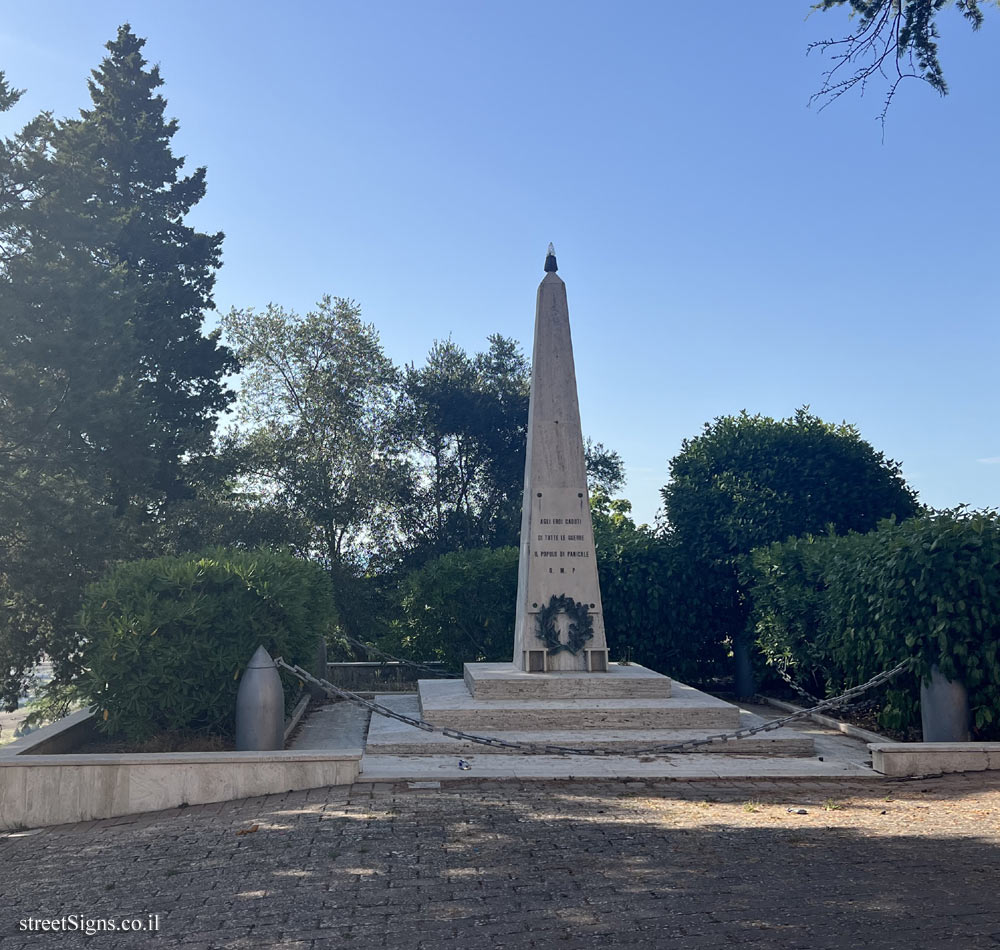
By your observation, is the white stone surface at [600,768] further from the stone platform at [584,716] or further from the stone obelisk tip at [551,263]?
the stone obelisk tip at [551,263]

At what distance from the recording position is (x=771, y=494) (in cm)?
1706

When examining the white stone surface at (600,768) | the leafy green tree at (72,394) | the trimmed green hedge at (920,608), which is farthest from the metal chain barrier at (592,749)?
the leafy green tree at (72,394)

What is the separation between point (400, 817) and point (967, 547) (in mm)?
7202

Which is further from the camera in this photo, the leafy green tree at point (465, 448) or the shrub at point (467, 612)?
the leafy green tree at point (465, 448)

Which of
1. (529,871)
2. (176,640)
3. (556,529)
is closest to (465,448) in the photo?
(556,529)

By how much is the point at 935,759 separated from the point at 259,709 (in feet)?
23.3

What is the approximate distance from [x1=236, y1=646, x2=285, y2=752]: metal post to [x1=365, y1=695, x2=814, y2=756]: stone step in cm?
115

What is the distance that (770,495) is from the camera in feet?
56.0

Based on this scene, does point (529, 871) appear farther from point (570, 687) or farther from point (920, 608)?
point (570, 687)

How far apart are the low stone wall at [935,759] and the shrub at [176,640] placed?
7003mm

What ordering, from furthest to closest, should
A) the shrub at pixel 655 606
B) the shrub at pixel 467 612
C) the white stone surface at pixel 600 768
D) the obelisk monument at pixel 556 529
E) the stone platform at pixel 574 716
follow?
the shrub at pixel 467 612 → the shrub at pixel 655 606 → the obelisk monument at pixel 556 529 → the stone platform at pixel 574 716 → the white stone surface at pixel 600 768

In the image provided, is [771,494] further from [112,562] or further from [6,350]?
[6,350]

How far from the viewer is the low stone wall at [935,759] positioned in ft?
28.8

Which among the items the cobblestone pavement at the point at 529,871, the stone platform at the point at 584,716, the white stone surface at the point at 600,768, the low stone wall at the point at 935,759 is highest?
the stone platform at the point at 584,716
